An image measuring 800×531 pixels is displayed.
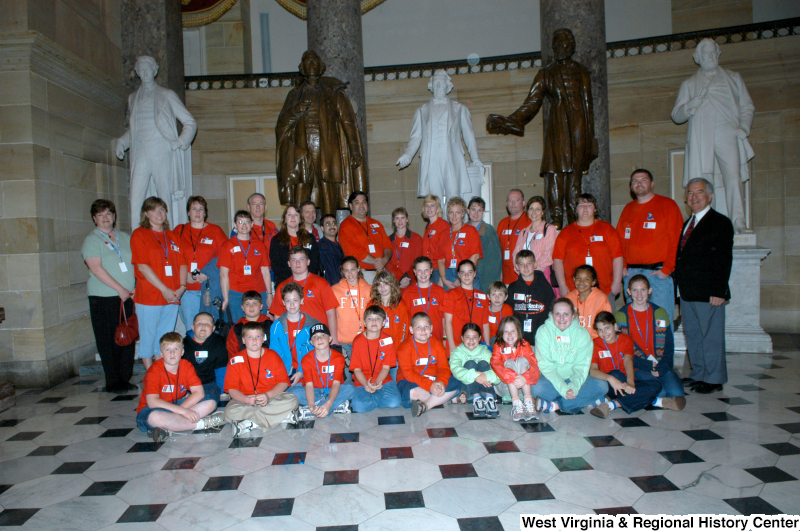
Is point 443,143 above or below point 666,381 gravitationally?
above

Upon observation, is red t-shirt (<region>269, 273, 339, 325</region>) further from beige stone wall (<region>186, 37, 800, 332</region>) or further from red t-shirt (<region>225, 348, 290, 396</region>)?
beige stone wall (<region>186, 37, 800, 332</region>)

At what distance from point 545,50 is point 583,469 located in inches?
227

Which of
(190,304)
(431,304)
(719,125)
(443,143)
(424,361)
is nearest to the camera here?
(424,361)

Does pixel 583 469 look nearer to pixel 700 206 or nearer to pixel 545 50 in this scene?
pixel 700 206

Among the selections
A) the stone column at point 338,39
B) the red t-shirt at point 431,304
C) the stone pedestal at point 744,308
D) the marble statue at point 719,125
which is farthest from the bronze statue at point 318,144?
the stone pedestal at point 744,308

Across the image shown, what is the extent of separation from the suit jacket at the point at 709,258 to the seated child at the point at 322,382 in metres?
3.25

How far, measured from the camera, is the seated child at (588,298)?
15.5 ft

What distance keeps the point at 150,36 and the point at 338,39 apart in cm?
272

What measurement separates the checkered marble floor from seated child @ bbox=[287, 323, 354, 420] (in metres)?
0.12

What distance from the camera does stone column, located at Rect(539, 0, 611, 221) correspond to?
22.9 ft

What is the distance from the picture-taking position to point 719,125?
6836 mm

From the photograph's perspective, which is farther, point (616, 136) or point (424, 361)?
point (616, 136)

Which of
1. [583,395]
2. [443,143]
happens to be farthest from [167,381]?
[443,143]

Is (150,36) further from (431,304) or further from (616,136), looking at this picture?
(616,136)
